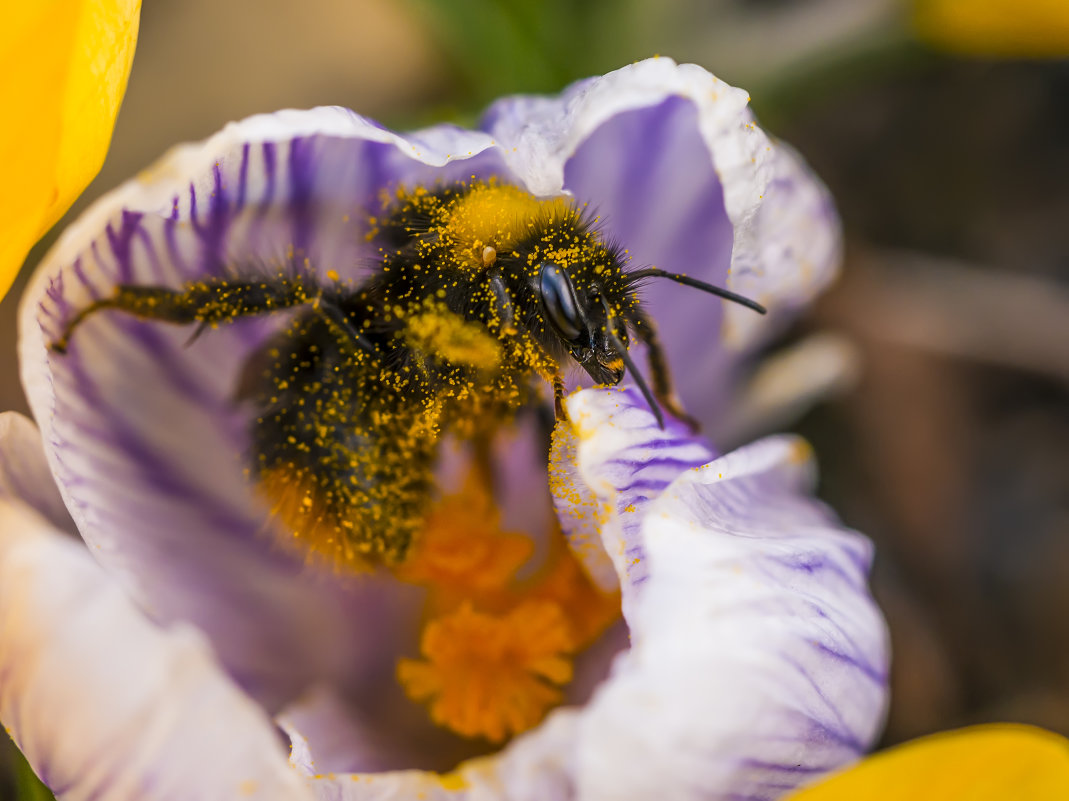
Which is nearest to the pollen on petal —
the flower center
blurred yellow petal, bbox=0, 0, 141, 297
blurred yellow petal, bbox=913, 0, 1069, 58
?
the flower center

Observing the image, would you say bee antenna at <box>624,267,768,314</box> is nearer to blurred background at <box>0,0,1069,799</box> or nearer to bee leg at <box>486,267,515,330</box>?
bee leg at <box>486,267,515,330</box>

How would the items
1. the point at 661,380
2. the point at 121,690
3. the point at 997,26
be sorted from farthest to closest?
the point at 997,26 → the point at 661,380 → the point at 121,690

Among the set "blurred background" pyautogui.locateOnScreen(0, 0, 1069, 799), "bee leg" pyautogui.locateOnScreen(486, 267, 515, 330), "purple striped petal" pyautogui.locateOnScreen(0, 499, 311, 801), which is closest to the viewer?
"purple striped petal" pyautogui.locateOnScreen(0, 499, 311, 801)

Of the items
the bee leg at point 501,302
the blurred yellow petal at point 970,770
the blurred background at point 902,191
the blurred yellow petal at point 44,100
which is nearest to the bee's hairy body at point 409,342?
the bee leg at point 501,302

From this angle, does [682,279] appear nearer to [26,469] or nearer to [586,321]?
[586,321]

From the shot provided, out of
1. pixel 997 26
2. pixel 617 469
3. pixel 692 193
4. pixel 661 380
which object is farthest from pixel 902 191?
pixel 617 469

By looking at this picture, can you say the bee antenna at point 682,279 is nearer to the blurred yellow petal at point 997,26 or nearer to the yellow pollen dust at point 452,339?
the yellow pollen dust at point 452,339
